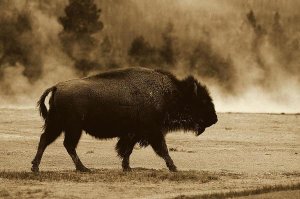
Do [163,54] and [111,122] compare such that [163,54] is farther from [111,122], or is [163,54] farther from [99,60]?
[111,122]

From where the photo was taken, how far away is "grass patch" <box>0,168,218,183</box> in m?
13.5

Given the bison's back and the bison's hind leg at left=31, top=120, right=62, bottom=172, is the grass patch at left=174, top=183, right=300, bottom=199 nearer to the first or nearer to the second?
the bison's back

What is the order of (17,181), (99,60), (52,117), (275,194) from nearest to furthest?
(275,194) → (17,181) → (52,117) → (99,60)

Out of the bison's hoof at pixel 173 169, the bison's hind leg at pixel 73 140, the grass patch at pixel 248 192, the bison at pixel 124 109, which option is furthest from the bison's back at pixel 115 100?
the grass patch at pixel 248 192

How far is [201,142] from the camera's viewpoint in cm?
2420

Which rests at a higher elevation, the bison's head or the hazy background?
the hazy background

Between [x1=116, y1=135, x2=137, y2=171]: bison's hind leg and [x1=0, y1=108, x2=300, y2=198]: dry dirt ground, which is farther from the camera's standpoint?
[x1=116, y1=135, x2=137, y2=171]: bison's hind leg

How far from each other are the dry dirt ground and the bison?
2.06 feet

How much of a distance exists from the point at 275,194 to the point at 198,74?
117 feet

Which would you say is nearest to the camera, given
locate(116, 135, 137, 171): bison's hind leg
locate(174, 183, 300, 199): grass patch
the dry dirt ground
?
locate(174, 183, 300, 199): grass patch

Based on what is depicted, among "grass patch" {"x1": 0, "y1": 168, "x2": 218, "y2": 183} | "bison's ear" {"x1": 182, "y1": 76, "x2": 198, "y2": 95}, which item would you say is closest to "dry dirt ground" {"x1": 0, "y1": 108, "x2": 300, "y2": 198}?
"grass patch" {"x1": 0, "y1": 168, "x2": 218, "y2": 183}

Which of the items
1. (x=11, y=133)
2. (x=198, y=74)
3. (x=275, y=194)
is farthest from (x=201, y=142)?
(x=198, y=74)

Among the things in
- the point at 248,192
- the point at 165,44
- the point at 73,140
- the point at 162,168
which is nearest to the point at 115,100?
the point at 73,140

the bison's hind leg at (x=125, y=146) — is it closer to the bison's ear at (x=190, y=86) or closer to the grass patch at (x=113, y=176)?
the grass patch at (x=113, y=176)
